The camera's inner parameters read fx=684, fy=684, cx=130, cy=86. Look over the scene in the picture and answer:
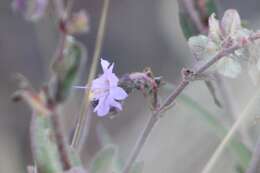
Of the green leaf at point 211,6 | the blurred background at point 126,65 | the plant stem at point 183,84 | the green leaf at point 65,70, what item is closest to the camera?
the plant stem at point 183,84

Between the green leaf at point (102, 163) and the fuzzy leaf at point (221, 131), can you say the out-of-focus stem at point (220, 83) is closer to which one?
the fuzzy leaf at point (221, 131)

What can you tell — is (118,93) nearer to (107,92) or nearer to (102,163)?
(107,92)

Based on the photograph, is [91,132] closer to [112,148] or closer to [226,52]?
[112,148]

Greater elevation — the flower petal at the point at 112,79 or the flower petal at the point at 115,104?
the flower petal at the point at 112,79

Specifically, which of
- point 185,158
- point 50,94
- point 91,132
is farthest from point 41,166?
point 91,132

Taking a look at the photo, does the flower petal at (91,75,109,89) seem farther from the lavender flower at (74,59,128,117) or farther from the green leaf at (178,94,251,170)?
the green leaf at (178,94,251,170)

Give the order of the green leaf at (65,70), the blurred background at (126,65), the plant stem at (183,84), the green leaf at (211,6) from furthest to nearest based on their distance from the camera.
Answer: the blurred background at (126,65)
the green leaf at (211,6)
the green leaf at (65,70)
the plant stem at (183,84)

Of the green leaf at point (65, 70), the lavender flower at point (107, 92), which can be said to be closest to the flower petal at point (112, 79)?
the lavender flower at point (107, 92)
